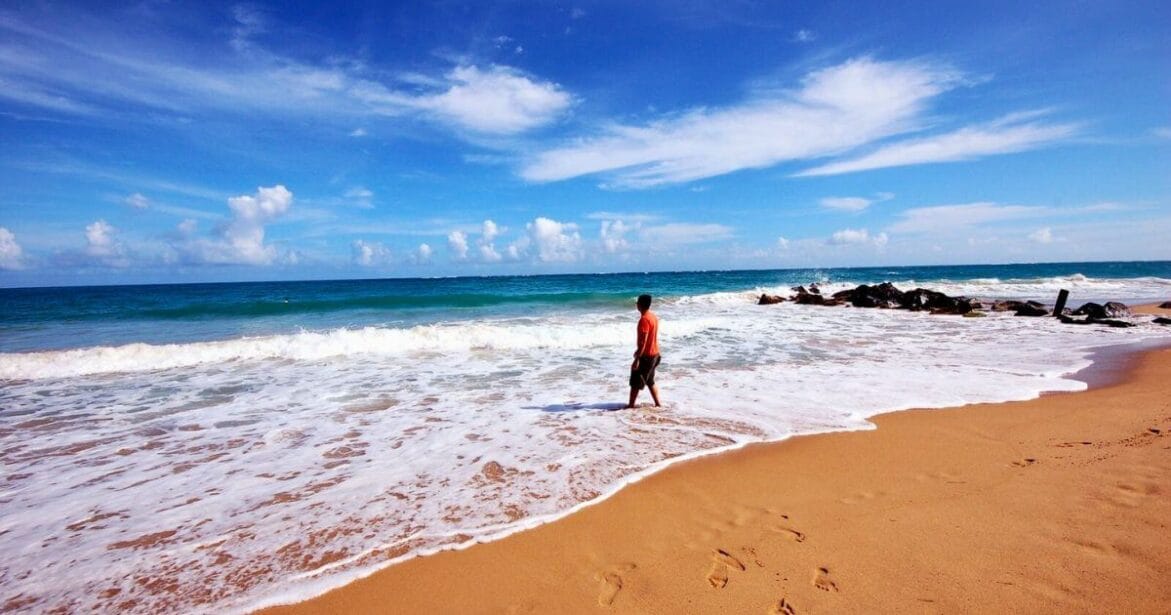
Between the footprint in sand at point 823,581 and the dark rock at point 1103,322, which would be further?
the dark rock at point 1103,322

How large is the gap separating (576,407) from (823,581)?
4916 mm

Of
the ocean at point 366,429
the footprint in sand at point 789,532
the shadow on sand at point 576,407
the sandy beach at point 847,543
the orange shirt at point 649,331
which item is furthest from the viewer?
the shadow on sand at point 576,407

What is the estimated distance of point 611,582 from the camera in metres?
3.25

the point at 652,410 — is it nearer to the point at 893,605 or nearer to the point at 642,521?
the point at 642,521

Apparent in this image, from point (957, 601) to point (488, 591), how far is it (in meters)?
2.72

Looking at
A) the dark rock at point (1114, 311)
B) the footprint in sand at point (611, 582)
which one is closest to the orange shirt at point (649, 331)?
the footprint in sand at point (611, 582)

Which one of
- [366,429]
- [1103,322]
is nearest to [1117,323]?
[1103,322]

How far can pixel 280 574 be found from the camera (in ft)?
11.6

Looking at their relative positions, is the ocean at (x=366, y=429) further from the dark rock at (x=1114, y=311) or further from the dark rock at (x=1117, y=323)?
the dark rock at (x=1114, y=311)

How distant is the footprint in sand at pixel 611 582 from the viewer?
3086 mm

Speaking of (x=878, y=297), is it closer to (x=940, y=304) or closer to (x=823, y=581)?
(x=940, y=304)

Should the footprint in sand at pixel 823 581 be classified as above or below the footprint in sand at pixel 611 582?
above

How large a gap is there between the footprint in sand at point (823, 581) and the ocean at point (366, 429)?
6.40 ft

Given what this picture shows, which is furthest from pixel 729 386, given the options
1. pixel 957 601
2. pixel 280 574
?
pixel 280 574
